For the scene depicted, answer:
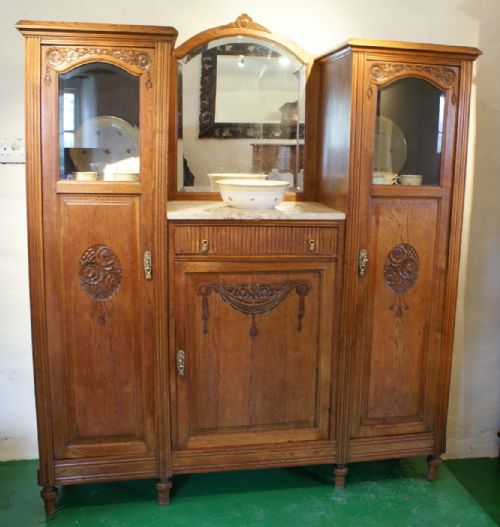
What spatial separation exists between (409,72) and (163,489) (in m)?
1.81

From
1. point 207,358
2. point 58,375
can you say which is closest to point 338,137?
point 207,358

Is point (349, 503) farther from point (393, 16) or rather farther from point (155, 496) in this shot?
point (393, 16)

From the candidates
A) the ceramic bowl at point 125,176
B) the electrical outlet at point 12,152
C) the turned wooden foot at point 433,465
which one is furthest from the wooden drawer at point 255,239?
the turned wooden foot at point 433,465

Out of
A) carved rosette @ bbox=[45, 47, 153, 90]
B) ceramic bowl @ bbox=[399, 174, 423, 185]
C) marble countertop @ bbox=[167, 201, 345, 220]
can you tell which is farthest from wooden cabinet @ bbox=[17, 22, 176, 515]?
ceramic bowl @ bbox=[399, 174, 423, 185]

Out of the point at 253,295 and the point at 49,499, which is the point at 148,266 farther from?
the point at 49,499

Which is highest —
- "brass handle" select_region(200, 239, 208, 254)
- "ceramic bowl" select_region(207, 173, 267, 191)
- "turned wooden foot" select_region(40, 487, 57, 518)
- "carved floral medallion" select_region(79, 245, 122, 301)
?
"ceramic bowl" select_region(207, 173, 267, 191)

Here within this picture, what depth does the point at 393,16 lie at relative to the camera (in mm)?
2527

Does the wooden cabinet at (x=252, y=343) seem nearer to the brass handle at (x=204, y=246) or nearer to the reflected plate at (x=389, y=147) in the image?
the brass handle at (x=204, y=246)

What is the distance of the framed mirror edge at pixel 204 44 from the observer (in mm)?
2410

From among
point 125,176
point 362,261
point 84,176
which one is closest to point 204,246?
point 125,176

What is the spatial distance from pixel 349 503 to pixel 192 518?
62 centimetres

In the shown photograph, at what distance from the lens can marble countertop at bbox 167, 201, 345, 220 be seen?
2098 millimetres

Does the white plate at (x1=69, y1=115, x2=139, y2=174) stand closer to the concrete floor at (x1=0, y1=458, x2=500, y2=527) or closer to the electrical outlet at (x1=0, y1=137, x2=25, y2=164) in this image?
the electrical outlet at (x1=0, y1=137, x2=25, y2=164)

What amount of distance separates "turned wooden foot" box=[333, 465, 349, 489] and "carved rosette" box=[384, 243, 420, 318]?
2.15 feet
